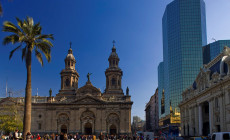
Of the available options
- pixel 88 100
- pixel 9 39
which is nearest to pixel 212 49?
pixel 88 100

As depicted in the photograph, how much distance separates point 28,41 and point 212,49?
9854cm

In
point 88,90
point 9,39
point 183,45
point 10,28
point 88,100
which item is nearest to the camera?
point 10,28

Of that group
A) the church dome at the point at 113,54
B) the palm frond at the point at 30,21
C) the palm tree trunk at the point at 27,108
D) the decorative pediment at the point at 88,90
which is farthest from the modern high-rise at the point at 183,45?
the palm frond at the point at 30,21

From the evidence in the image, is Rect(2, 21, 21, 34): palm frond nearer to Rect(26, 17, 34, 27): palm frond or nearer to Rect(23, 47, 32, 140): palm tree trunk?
Rect(26, 17, 34, 27): palm frond

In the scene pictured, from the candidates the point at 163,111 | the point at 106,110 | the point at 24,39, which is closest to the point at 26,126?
the point at 24,39

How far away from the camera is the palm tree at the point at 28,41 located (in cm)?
2339

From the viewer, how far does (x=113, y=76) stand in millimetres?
75562

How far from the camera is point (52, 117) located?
7388 cm

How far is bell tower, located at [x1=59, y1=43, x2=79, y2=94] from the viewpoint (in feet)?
250

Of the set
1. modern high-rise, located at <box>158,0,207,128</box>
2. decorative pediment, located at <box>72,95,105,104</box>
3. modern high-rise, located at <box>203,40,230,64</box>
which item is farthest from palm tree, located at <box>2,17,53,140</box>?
modern high-rise, located at <box>203,40,230,64</box>

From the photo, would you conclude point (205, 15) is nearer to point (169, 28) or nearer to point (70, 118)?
point (169, 28)

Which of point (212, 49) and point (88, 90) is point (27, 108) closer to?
point (88, 90)

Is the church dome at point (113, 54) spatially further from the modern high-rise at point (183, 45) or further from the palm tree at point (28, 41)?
the palm tree at point (28, 41)

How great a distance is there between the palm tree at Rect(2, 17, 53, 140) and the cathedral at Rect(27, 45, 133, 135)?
159ft
